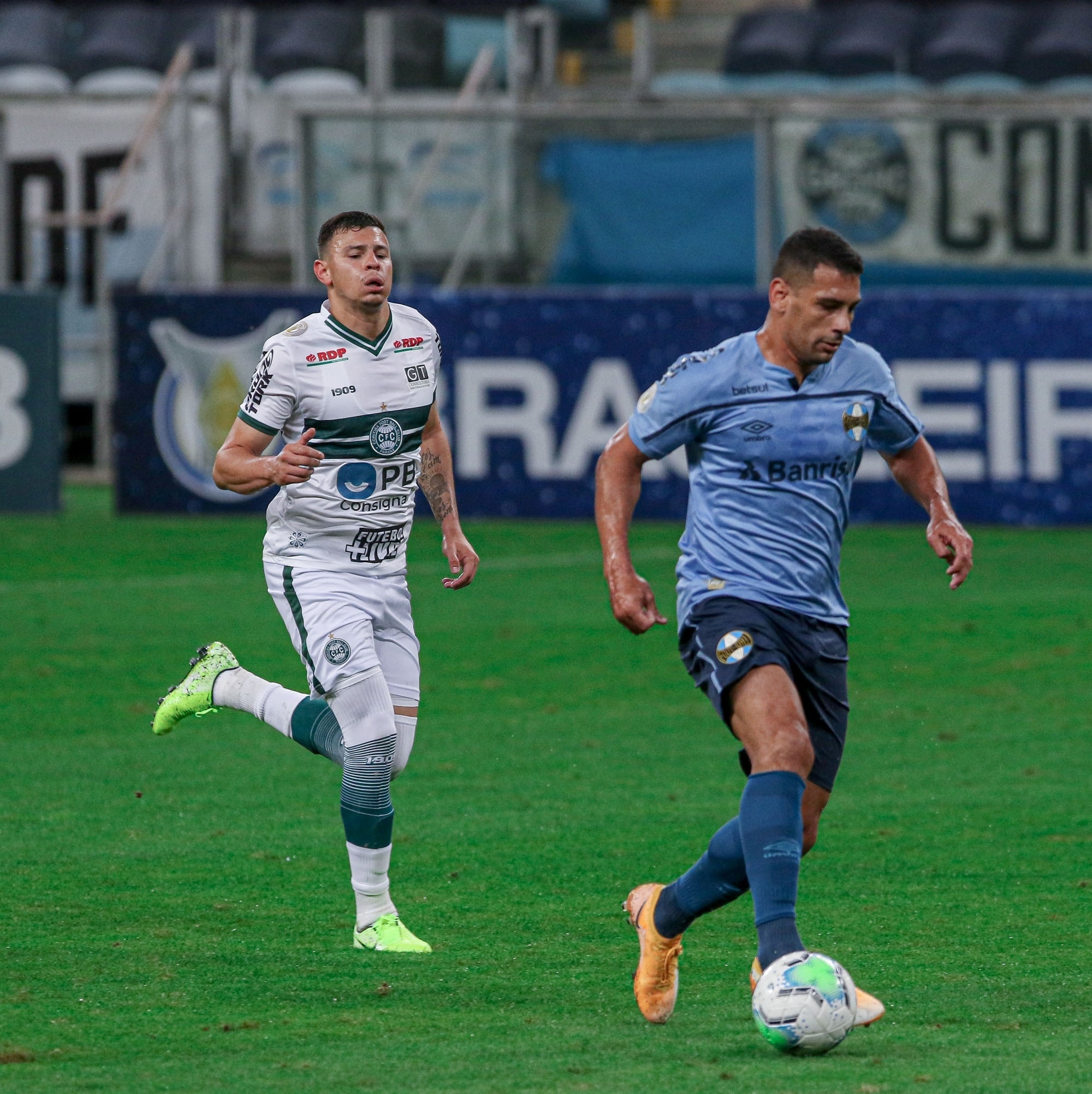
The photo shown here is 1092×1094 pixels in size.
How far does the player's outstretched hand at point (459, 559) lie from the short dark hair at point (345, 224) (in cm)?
99

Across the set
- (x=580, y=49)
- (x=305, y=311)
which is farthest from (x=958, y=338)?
(x=580, y=49)

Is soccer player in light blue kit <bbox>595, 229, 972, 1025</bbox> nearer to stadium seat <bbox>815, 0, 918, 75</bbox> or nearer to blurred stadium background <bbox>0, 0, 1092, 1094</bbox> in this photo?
blurred stadium background <bbox>0, 0, 1092, 1094</bbox>

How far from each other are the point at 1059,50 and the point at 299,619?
843 inches

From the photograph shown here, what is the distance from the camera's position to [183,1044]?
5203 millimetres

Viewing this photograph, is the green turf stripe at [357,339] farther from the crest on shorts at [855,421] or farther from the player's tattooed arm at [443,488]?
the crest on shorts at [855,421]

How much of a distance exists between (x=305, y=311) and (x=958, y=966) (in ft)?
45.3

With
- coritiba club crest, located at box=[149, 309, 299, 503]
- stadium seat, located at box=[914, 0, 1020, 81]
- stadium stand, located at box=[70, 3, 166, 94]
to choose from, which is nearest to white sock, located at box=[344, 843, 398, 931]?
coritiba club crest, located at box=[149, 309, 299, 503]

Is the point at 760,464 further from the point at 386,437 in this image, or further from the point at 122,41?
the point at 122,41

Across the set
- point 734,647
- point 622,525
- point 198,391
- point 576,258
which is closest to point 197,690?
point 622,525

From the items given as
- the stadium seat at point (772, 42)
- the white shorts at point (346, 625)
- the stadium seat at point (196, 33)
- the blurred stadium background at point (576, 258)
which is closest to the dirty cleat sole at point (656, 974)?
the white shorts at point (346, 625)

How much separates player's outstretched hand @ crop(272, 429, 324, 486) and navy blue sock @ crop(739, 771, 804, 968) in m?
1.65

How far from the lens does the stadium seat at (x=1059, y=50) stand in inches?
1014

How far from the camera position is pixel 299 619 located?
21.6 ft

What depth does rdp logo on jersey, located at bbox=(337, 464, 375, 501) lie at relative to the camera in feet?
21.7
